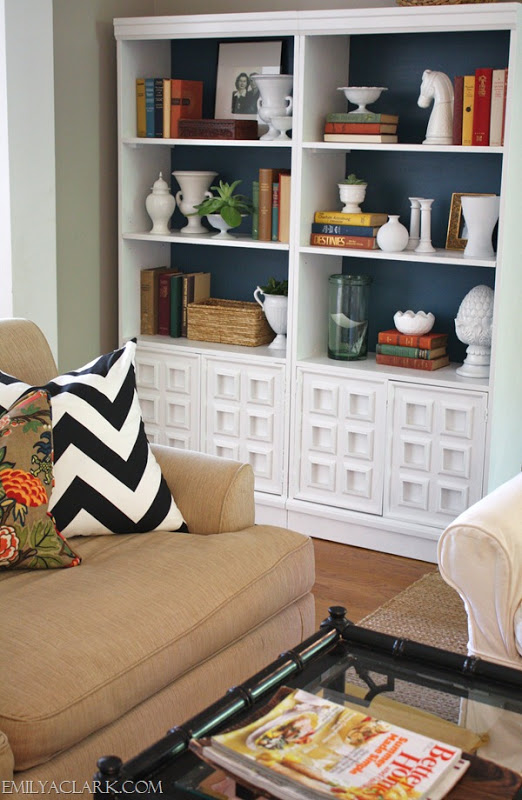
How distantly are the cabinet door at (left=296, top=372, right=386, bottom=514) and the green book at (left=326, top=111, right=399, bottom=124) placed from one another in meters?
0.87

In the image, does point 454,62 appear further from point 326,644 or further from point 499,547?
point 326,644

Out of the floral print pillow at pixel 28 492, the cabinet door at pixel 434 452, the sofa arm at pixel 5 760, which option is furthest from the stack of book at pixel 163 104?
the sofa arm at pixel 5 760

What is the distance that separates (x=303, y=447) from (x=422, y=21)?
1468 mm

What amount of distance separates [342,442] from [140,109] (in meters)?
1.47

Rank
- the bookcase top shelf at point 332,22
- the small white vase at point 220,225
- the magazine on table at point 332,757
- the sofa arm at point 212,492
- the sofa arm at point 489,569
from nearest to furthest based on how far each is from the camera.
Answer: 1. the magazine on table at point 332,757
2. the sofa arm at point 489,569
3. the sofa arm at point 212,492
4. the bookcase top shelf at point 332,22
5. the small white vase at point 220,225

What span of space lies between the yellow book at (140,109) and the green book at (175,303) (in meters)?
0.56

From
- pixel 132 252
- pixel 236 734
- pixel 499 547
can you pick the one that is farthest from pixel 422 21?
pixel 236 734

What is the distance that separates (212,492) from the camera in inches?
93.7

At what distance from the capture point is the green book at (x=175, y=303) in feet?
12.9

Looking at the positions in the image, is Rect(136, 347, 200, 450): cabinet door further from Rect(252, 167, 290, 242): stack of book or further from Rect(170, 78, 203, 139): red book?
Rect(170, 78, 203, 139): red book

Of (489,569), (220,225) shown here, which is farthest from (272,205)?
(489,569)

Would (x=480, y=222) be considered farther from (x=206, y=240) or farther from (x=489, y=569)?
(x=489, y=569)

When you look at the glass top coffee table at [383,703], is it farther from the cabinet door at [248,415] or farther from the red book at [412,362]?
the cabinet door at [248,415]

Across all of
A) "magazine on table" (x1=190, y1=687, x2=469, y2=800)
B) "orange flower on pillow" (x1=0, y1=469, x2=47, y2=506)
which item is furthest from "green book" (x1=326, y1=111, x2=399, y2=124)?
"magazine on table" (x1=190, y1=687, x2=469, y2=800)
